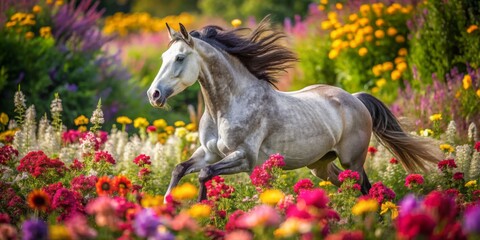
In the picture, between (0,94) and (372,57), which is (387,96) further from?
(0,94)

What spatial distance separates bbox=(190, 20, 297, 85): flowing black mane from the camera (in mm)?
5961

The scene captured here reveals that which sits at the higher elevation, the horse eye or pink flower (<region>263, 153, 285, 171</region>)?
the horse eye

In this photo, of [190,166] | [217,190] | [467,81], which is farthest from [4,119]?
[467,81]

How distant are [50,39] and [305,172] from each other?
4483 millimetres

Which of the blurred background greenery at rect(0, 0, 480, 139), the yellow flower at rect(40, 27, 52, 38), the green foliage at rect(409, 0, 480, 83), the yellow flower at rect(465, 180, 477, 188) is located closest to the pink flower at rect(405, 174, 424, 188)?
the yellow flower at rect(465, 180, 477, 188)

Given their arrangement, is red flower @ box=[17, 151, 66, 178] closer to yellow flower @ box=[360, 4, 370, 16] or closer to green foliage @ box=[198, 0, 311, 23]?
yellow flower @ box=[360, 4, 370, 16]

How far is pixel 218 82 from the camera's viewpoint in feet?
19.0

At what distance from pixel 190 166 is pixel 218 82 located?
0.72m

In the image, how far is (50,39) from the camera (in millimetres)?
10117

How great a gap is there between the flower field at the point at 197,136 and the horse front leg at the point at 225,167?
0.10 meters

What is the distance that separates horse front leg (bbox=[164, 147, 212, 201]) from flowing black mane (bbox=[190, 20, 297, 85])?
0.85 meters

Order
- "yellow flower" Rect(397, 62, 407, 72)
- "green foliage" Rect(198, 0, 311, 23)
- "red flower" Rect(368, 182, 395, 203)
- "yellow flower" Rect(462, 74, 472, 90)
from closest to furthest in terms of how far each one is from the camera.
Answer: "red flower" Rect(368, 182, 395, 203), "yellow flower" Rect(462, 74, 472, 90), "yellow flower" Rect(397, 62, 407, 72), "green foliage" Rect(198, 0, 311, 23)

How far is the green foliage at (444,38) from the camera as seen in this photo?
9.27 metres

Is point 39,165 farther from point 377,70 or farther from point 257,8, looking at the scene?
point 257,8
